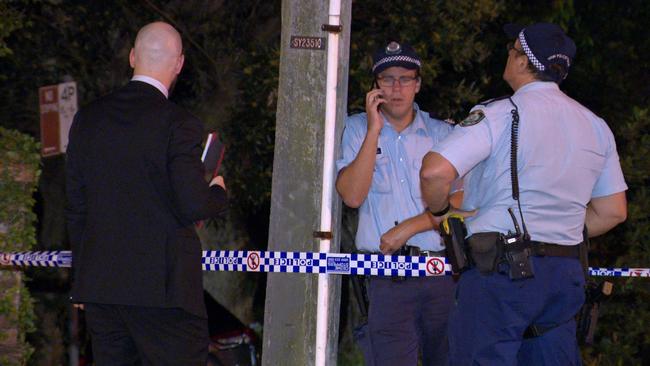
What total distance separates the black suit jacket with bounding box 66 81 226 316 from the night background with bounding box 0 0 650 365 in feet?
14.5

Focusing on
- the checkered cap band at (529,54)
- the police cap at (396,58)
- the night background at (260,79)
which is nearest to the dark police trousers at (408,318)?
the police cap at (396,58)

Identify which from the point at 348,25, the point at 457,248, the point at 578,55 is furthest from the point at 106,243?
the point at 578,55

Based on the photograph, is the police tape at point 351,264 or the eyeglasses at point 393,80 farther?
the eyeglasses at point 393,80

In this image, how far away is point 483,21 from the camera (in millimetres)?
10844

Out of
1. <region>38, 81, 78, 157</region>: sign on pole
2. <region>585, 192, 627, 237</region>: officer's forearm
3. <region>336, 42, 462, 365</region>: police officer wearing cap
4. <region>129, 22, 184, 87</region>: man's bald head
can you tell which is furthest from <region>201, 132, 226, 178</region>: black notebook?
<region>38, 81, 78, 157</region>: sign on pole

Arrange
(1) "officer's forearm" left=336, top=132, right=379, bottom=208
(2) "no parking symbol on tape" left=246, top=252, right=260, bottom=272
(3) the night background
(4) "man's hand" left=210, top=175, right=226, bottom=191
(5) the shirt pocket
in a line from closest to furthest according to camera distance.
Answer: (4) "man's hand" left=210, top=175, right=226, bottom=191
(1) "officer's forearm" left=336, top=132, right=379, bottom=208
(5) the shirt pocket
(2) "no parking symbol on tape" left=246, top=252, right=260, bottom=272
(3) the night background

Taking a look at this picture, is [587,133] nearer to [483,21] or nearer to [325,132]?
[325,132]

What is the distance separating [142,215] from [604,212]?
2148 mm

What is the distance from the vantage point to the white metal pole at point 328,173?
6.35m

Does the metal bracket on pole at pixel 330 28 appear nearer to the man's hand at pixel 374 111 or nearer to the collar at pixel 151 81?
the man's hand at pixel 374 111

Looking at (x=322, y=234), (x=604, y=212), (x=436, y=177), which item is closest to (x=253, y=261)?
(x=322, y=234)

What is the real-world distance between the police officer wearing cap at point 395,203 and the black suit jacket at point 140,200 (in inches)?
51.5

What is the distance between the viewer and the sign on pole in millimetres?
10789

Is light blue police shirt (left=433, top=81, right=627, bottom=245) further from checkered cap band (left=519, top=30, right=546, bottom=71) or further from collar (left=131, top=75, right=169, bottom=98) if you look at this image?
collar (left=131, top=75, right=169, bottom=98)
